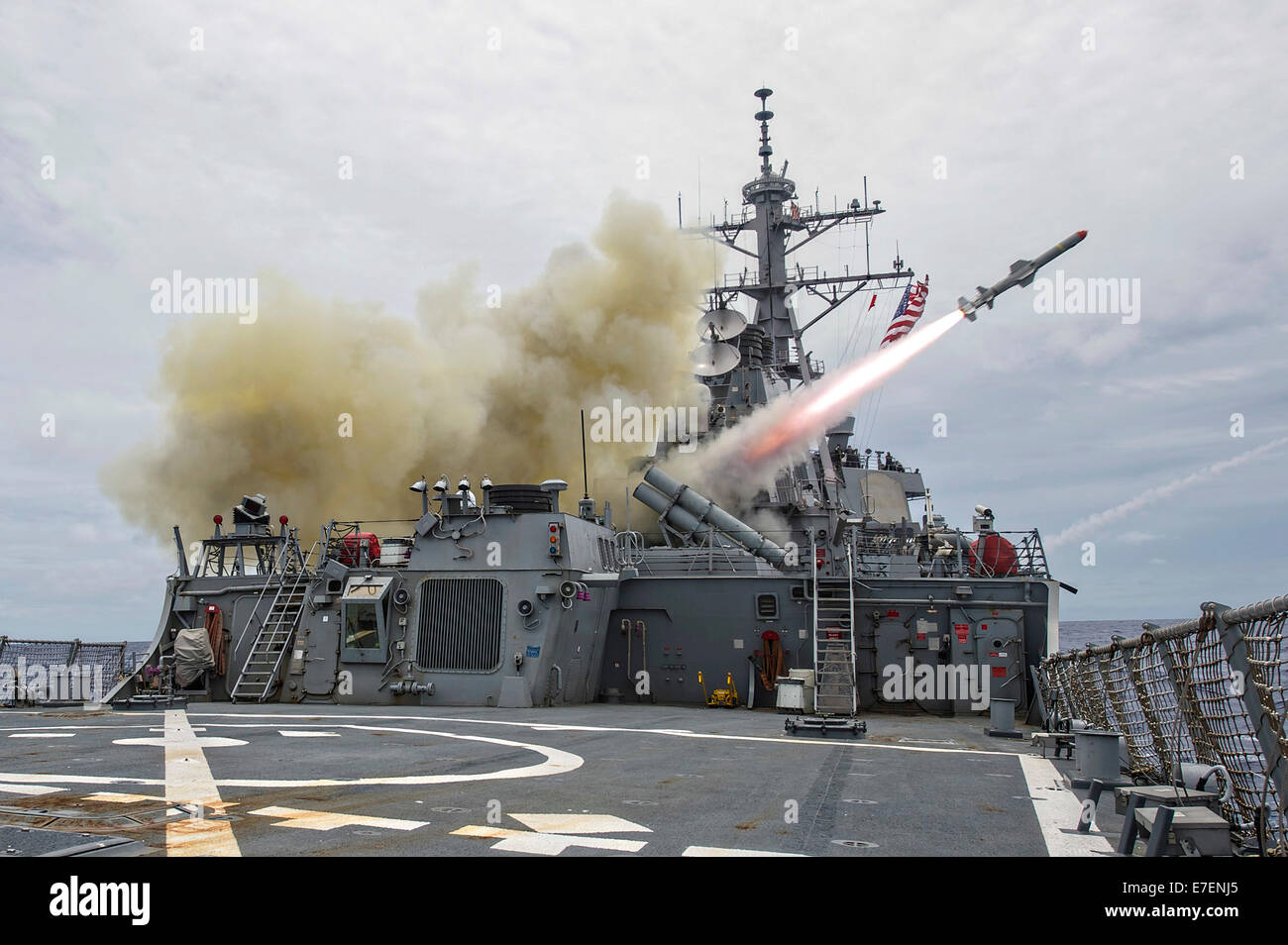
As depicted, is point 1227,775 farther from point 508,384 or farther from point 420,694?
point 508,384

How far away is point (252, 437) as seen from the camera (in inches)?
785

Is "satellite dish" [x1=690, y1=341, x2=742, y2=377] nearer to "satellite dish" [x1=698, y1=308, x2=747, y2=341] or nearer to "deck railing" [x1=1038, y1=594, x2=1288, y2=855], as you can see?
"satellite dish" [x1=698, y1=308, x2=747, y2=341]

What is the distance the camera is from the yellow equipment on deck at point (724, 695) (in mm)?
16422

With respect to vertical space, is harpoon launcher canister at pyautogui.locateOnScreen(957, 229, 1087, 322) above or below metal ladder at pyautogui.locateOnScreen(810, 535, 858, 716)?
above

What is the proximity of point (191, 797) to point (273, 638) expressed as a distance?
33.6 ft

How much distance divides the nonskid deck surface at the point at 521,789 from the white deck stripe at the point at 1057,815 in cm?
3

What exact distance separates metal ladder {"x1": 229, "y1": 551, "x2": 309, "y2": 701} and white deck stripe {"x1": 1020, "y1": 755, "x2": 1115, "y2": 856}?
11256 mm

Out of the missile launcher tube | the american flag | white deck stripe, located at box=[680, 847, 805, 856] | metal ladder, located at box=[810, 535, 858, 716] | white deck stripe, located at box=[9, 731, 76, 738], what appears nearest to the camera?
white deck stripe, located at box=[680, 847, 805, 856]

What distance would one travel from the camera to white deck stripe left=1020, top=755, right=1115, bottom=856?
16.2 ft

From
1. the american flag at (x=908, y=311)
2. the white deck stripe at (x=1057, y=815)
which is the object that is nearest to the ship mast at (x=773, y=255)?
the american flag at (x=908, y=311)

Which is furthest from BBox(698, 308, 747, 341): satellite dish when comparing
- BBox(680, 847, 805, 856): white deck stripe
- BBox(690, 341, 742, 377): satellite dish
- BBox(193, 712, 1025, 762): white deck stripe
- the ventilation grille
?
BBox(680, 847, 805, 856): white deck stripe

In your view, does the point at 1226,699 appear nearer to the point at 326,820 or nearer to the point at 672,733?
the point at 326,820

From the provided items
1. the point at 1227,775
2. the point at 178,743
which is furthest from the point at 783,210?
the point at 1227,775
